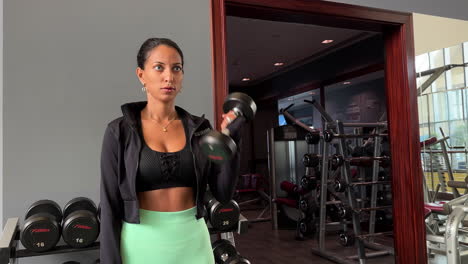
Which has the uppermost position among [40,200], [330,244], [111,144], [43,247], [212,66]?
[212,66]

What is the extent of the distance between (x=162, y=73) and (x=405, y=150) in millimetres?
2300

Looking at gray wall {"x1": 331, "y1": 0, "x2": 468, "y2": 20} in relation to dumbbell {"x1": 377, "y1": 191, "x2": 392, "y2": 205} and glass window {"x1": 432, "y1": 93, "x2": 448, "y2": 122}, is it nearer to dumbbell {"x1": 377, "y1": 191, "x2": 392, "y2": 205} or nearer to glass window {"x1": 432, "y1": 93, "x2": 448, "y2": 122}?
glass window {"x1": 432, "y1": 93, "x2": 448, "y2": 122}

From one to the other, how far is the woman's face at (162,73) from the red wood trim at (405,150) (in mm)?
2233

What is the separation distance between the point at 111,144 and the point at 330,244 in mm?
3837

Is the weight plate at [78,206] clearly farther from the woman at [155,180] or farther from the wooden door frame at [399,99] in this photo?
the wooden door frame at [399,99]

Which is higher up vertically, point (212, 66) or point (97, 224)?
point (212, 66)

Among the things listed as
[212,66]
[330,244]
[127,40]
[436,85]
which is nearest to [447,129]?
[436,85]

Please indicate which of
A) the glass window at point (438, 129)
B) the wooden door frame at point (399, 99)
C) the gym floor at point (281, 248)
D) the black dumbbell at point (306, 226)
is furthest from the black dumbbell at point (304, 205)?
the glass window at point (438, 129)

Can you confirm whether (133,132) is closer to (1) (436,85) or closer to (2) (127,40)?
(2) (127,40)

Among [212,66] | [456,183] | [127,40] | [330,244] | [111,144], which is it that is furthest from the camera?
[330,244]

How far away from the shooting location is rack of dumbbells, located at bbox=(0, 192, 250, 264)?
1.56 meters

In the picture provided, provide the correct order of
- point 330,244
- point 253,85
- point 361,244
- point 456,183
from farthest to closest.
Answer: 1. point 253,85
2. point 330,244
3. point 361,244
4. point 456,183

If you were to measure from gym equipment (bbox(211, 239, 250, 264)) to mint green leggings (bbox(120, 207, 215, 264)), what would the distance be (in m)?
0.62

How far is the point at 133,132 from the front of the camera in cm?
123
